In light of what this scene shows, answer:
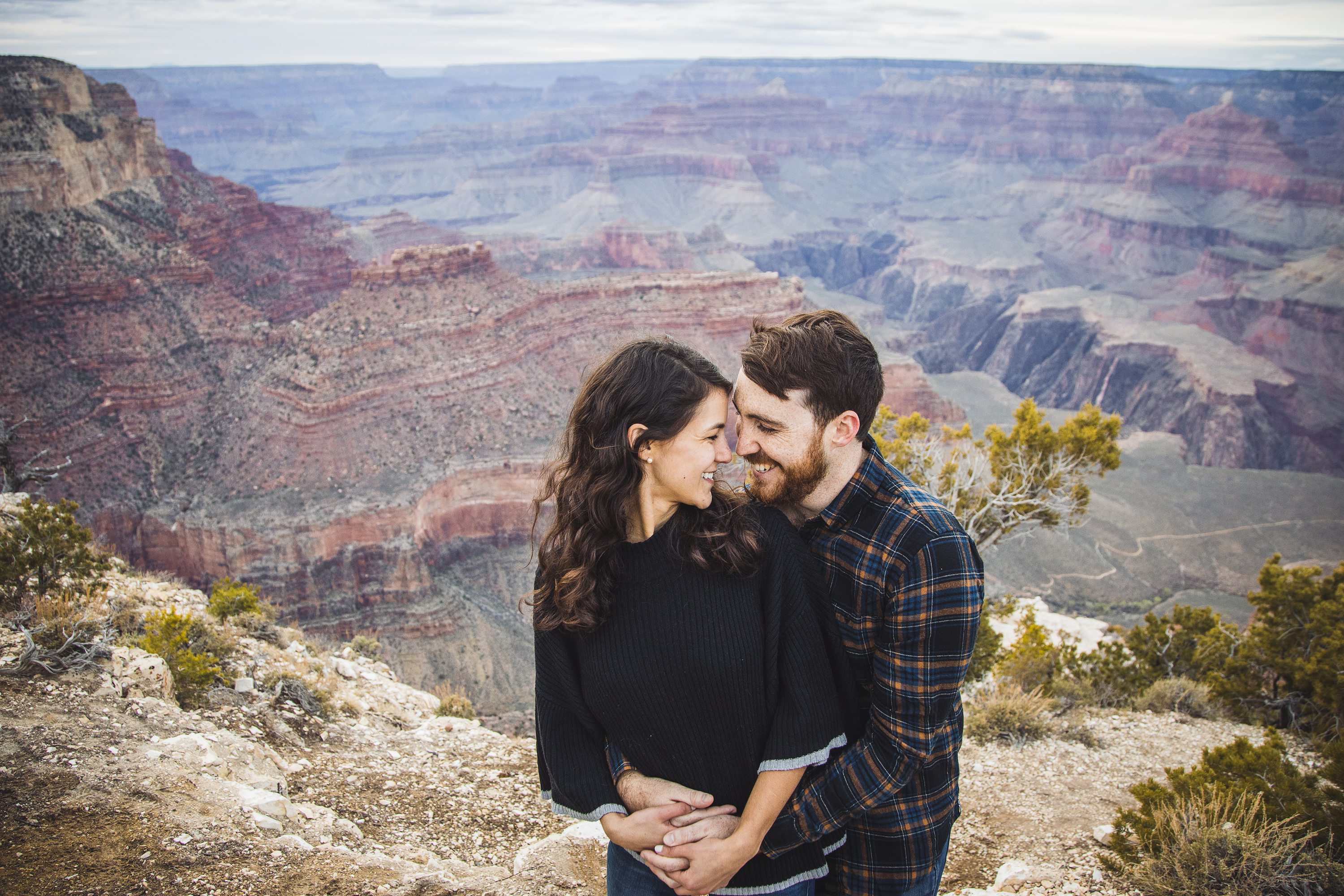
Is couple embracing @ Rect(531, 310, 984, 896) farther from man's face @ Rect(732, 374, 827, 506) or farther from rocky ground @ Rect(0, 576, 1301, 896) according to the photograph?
rocky ground @ Rect(0, 576, 1301, 896)

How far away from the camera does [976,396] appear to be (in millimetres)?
47625

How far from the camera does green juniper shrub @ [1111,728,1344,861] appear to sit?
4.95 m

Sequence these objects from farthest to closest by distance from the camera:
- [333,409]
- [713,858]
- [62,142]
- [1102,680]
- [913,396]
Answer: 1. [913,396]
2. [62,142]
3. [333,409]
4. [1102,680]
5. [713,858]

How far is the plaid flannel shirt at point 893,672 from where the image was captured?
259 centimetres

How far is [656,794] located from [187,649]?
631 cm

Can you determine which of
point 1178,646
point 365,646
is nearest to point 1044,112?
point 1178,646

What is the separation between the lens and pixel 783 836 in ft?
8.79

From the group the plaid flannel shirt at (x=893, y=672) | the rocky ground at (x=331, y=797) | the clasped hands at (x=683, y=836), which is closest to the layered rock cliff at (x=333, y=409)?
the rocky ground at (x=331, y=797)

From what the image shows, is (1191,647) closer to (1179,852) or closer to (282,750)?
(1179,852)

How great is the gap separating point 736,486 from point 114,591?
27.4ft

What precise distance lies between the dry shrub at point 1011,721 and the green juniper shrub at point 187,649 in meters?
7.29

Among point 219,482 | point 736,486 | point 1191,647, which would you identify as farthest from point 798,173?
point 736,486

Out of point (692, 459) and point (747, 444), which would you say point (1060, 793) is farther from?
point (692, 459)

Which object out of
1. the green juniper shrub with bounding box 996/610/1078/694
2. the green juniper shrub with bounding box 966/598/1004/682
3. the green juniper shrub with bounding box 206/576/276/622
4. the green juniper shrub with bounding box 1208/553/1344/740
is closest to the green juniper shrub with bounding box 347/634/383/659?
the green juniper shrub with bounding box 206/576/276/622
